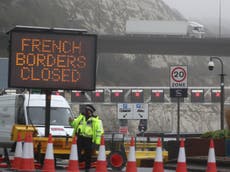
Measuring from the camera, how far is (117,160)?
1931cm

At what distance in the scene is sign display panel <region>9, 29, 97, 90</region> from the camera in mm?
19578

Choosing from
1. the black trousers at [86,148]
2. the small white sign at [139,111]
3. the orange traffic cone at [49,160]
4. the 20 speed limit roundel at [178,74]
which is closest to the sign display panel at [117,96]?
the small white sign at [139,111]

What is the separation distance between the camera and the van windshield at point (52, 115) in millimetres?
28141

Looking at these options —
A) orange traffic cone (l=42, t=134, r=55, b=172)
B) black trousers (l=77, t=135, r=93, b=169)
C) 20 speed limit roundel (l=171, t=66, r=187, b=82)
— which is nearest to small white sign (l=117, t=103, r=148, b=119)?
20 speed limit roundel (l=171, t=66, r=187, b=82)

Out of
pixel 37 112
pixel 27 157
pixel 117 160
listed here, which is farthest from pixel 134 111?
pixel 27 157

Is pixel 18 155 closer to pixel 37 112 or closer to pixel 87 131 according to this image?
pixel 87 131

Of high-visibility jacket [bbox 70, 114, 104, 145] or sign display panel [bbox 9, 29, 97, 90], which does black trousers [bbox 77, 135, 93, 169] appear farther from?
sign display panel [bbox 9, 29, 97, 90]

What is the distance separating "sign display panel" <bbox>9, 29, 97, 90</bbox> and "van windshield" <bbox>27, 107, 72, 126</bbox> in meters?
8.08

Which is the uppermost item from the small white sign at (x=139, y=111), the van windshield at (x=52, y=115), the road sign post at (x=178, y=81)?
the road sign post at (x=178, y=81)

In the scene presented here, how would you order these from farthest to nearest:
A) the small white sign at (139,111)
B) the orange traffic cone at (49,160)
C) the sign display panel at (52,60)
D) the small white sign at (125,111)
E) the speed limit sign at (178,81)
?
the small white sign at (125,111) < the small white sign at (139,111) < the speed limit sign at (178,81) < the sign display panel at (52,60) < the orange traffic cone at (49,160)

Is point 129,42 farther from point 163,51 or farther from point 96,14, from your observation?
point 96,14

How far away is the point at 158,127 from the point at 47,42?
99863 mm

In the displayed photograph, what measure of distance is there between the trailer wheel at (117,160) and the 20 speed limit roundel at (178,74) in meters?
5.84

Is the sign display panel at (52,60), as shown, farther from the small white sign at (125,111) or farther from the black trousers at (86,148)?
the small white sign at (125,111)
